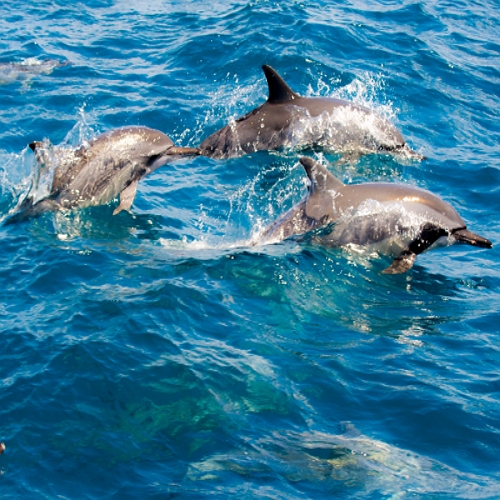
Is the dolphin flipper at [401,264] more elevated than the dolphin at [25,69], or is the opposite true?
the dolphin at [25,69]

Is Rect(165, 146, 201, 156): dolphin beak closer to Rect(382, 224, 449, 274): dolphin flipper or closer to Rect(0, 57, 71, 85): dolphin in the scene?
Rect(382, 224, 449, 274): dolphin flipper

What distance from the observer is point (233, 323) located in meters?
9.73

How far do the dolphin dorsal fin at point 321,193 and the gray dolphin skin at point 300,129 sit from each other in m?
3.60

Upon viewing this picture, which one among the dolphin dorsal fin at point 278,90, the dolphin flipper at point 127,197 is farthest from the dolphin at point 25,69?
the dolphin flipper at point 127,197

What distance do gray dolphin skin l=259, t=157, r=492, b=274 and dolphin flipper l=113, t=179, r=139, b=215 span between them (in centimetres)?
269

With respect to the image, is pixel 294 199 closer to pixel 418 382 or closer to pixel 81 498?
pixel 418 382

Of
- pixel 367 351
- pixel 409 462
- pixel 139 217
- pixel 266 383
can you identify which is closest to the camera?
pixel 409 462

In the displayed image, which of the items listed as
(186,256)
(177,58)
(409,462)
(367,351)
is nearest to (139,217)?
(186,256)

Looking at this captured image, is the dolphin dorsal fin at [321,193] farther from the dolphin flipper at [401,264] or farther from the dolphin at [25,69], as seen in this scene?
the dolphin at [25,69]

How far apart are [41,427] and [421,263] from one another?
22.0ft

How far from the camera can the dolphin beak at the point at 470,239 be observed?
11.5m

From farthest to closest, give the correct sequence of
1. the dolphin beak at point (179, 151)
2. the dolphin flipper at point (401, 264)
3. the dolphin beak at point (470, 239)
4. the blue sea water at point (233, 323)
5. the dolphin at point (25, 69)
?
the dolphin at point (25, 69)
the dolphin beak at point (179, 151)
the dolphin beak at point (470, 239)
the dolphin flipper at point (401, 264)
the blue sea water at point (233, 323)

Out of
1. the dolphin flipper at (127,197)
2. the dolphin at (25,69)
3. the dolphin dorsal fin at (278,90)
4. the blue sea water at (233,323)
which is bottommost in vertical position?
the blue sea water at (233,323)

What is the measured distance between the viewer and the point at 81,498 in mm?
6867
